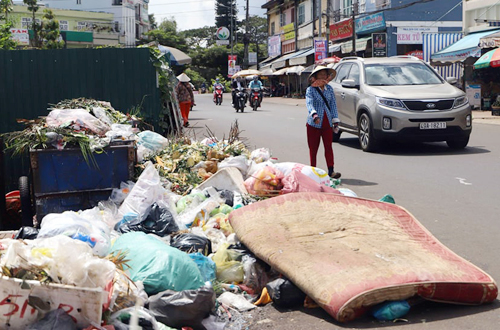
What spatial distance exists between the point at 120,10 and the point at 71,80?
82.6 m

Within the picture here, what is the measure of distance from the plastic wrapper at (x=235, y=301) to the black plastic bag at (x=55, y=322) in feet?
4.60

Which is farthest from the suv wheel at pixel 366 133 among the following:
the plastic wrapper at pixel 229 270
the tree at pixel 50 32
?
the tree at pixel 50 32

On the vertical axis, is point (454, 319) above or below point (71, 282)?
below

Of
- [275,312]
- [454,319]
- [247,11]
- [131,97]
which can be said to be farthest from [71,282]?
[247,11]

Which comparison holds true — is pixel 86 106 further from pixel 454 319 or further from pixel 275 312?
pixel 454 319

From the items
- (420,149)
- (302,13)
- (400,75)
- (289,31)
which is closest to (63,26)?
(289,31)

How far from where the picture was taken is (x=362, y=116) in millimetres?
13359

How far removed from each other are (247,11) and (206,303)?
72.7 metres

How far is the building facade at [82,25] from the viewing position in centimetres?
7719

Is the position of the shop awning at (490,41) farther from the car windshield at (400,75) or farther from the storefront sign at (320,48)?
the storefront sign at (320,48)

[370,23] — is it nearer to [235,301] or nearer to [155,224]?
[155,224]

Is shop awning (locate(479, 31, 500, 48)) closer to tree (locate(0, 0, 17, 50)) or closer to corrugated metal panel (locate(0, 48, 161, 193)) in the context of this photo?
tree (locate(0, 0, 17, 50))

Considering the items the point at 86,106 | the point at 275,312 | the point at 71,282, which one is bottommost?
the point at 275,312

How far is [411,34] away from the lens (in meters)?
38.3
